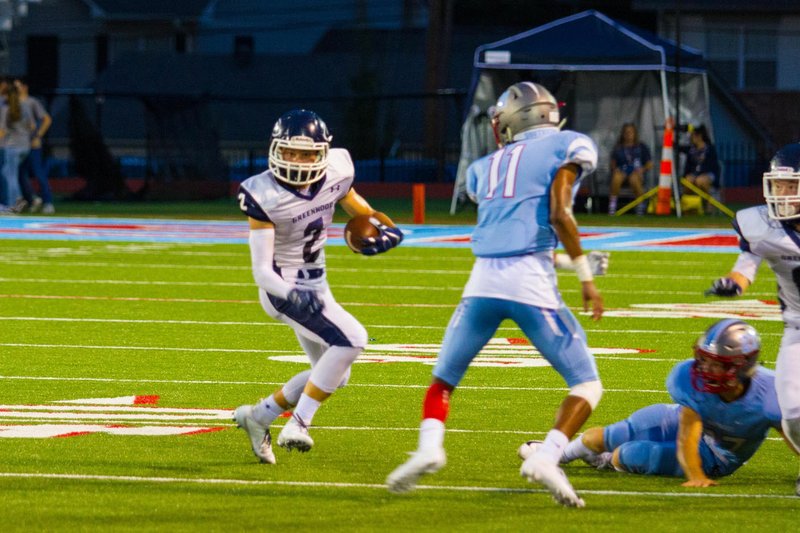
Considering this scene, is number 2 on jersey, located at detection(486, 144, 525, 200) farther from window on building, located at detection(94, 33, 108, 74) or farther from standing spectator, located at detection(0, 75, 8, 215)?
window on building, located at detection(94, 33, 108, 74)

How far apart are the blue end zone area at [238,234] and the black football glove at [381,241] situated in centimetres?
1200

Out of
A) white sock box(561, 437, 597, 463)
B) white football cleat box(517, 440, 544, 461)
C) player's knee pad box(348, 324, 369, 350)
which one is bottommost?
white sock box(561, 437, 597, 463)

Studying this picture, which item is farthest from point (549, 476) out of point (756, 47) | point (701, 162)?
point (756, 47)

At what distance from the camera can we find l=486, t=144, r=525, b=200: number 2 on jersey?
261 inches

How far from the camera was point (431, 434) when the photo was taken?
6492 millimetres

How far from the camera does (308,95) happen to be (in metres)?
43.5

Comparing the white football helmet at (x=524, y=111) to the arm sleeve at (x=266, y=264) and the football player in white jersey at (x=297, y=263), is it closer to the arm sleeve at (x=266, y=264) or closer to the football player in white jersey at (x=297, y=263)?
the football player in white jersey at (x=297, y=263)

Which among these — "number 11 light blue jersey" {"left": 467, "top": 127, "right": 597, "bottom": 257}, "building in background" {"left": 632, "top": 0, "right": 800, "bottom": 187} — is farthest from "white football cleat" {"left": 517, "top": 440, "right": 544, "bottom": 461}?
"building in background" {"left": 632, "top": 0, "right": 800, "bottom": 187}

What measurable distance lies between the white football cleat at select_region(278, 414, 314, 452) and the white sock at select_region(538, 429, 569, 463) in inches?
53.2

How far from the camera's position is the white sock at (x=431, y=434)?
21.2 ft

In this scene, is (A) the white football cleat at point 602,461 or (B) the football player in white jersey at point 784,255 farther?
(A) the white football cleat at point 602,461

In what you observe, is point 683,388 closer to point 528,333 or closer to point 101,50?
point 528,333

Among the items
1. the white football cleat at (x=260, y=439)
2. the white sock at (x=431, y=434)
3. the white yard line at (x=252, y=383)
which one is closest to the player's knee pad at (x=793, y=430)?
the white sock at (x=431, y=434)

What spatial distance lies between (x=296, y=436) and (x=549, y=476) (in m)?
1.51
